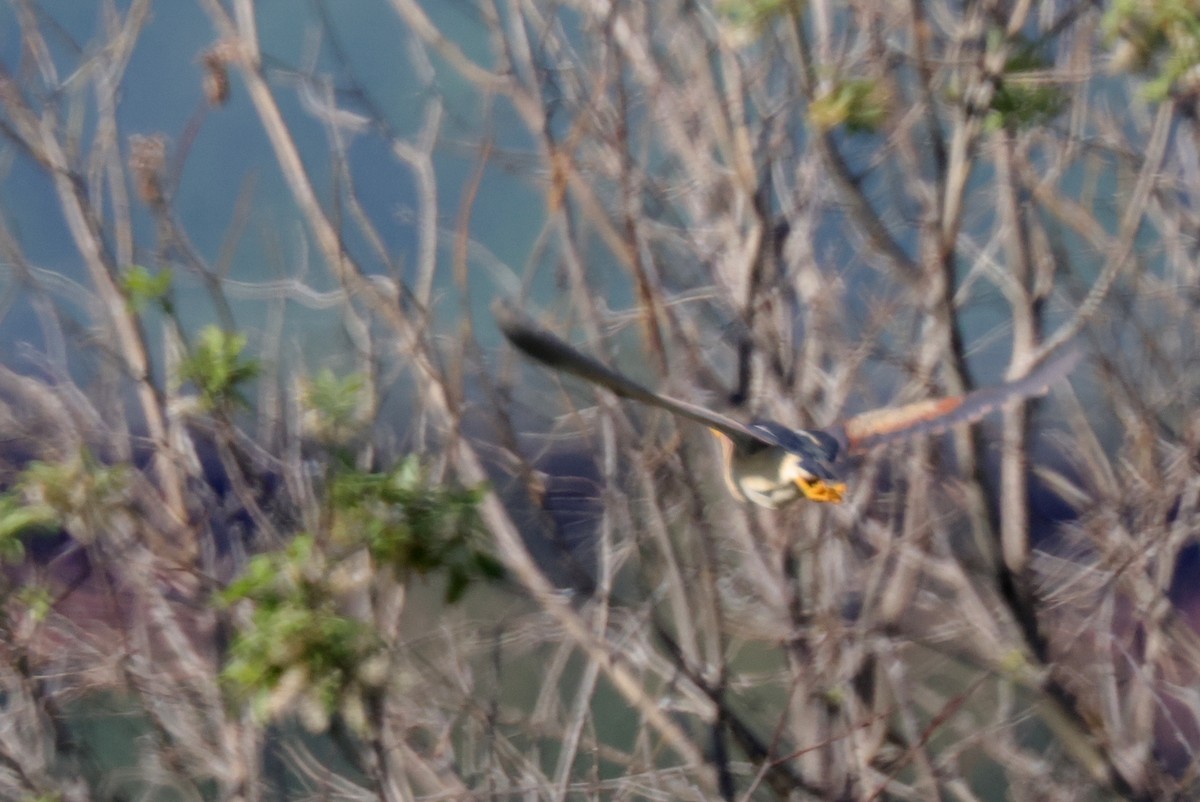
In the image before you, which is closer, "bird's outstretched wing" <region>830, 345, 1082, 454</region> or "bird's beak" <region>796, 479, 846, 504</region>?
"bird's beak" <region>796, 479, 846, 504</region>

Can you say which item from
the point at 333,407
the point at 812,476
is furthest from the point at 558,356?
the point at 333,407

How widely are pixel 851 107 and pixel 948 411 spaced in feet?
2.29

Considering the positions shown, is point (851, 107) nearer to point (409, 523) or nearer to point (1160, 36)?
point (1160, 36)

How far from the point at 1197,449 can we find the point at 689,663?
59.5 inches

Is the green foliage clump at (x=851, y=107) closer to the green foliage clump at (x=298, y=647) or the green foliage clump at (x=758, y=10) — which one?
the green foliage clump at (x=758, y=10)

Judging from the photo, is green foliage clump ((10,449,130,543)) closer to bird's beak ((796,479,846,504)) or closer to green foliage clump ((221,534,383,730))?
green foliage clump ((221,534,383,730))

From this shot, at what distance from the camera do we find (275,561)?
243 cm

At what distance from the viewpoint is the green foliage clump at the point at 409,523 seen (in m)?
2.40

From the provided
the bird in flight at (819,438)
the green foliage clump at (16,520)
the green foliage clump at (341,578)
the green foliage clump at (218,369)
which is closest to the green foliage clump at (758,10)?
the bird in flight at (819,438)

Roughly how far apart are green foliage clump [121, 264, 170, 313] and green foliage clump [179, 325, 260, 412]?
0.13 m

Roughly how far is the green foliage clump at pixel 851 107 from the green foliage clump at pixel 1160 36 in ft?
1.60

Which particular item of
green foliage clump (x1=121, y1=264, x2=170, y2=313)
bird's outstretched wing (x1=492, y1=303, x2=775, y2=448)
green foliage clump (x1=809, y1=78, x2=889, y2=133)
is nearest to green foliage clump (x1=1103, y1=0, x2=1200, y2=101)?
green foliage clump (x1=809, y1=78, x2=889, y2=133)

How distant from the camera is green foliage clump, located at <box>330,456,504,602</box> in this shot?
94.7 inches

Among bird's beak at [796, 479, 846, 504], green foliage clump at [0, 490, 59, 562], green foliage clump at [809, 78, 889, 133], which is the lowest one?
green foliage clump at [0, 490, 59, 562]
